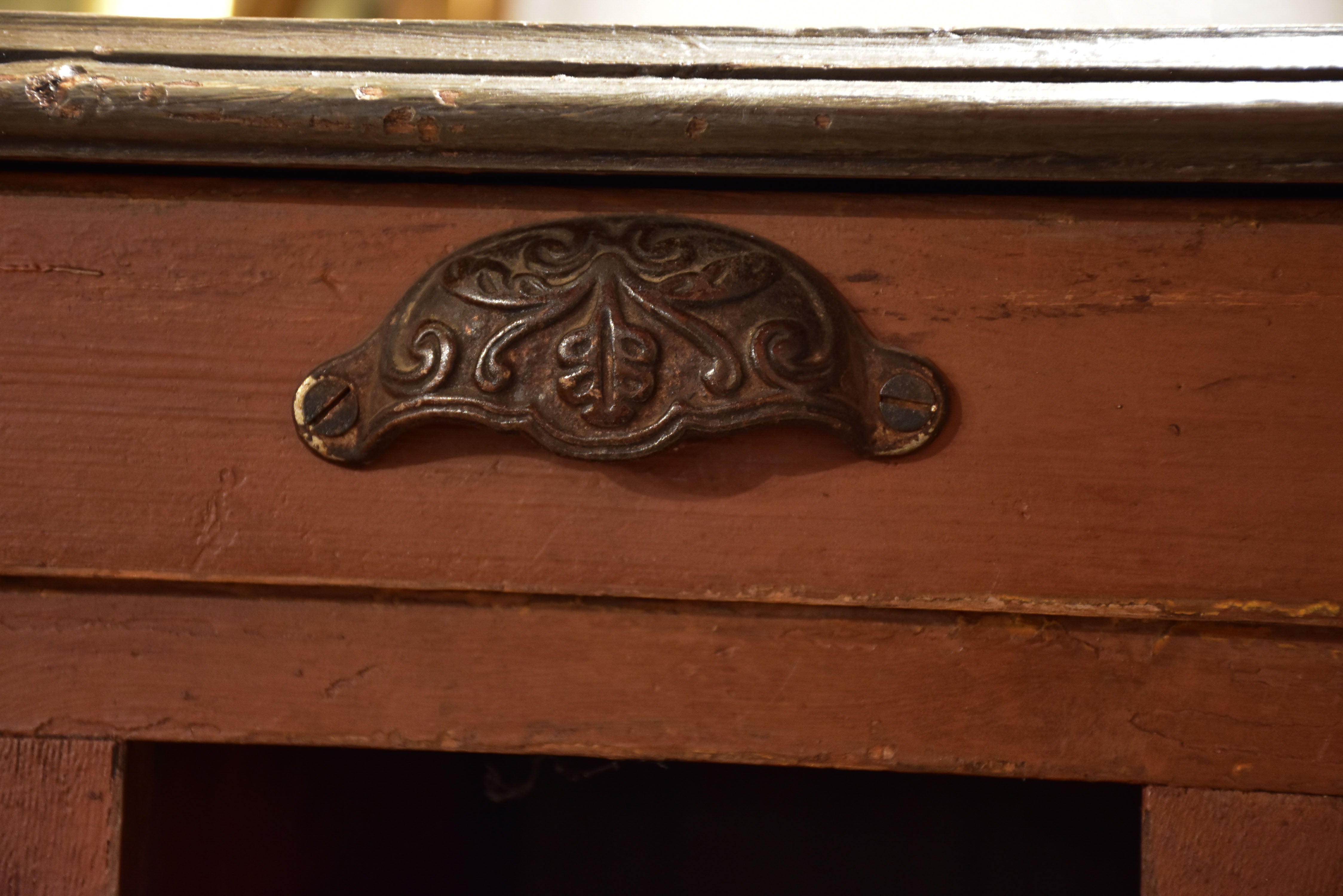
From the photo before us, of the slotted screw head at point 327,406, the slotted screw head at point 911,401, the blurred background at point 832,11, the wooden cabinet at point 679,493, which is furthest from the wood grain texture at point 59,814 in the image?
the blurred background at point 832,11

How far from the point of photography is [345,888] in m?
0.58

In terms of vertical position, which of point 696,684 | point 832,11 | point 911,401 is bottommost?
point 696,684

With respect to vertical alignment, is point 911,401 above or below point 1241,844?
above

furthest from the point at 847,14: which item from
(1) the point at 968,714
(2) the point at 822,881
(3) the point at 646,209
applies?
(2) the point at 822,881

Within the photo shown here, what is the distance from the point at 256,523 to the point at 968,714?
0.28 m

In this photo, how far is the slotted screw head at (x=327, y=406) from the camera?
1.03 ft

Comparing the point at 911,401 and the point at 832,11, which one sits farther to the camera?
the point at 832,11

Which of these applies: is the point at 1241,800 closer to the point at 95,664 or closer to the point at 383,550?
the point at 383,550

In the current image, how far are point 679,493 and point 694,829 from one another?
52 centimetres

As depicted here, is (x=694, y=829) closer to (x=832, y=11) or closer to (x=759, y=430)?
(x=759, y=430)

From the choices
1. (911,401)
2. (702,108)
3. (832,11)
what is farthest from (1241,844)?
(832,11)

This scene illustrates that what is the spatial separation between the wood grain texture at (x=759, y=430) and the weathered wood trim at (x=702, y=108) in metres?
0.03

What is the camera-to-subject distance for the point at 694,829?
0.73 meters

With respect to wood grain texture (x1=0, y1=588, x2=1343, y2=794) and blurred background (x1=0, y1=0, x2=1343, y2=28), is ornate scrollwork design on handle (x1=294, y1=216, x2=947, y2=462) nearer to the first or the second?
wood grain texture (x1=0, y1=588, x2=1343, y2=794)
